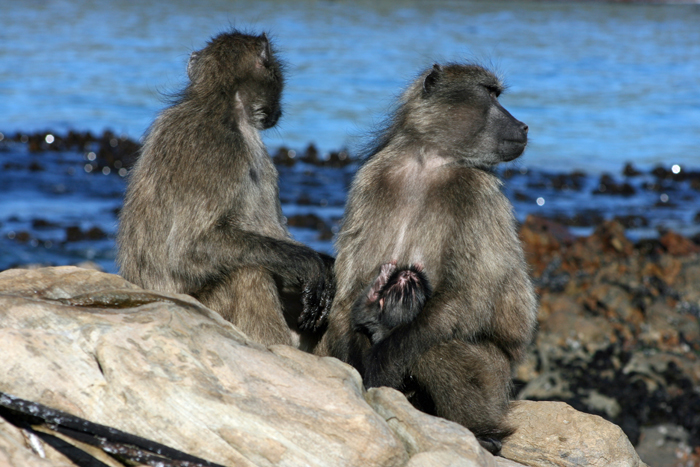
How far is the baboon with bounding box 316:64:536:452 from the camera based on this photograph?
3871mm

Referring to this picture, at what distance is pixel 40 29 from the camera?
A: 3152 centimetres

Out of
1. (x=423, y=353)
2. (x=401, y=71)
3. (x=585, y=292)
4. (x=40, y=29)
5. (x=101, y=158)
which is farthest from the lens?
(x=40, y=29)

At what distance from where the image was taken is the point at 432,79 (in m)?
4.40

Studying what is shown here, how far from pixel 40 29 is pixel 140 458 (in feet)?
105

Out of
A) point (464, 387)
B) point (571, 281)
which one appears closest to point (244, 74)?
point (464, 387)

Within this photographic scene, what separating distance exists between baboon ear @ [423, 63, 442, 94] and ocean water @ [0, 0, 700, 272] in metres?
0.52

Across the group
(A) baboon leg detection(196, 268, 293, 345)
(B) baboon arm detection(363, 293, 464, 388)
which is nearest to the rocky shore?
(B) baboon arm detection(363, 293, 464, 388)

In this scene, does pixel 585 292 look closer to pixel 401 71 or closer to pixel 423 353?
pixel 423 353

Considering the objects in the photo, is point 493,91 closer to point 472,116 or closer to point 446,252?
point 472,116

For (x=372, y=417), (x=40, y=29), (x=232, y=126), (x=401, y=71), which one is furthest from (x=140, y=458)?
(x=40, y=29)

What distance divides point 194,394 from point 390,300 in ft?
4.25

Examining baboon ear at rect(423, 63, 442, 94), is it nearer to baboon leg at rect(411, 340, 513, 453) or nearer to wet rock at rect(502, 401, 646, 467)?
baboon leg at rect(411, 340, 513, 453)

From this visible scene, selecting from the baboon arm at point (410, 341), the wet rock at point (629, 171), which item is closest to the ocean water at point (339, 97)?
the wet rock at point (629, 171)

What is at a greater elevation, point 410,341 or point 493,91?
point 493,91
